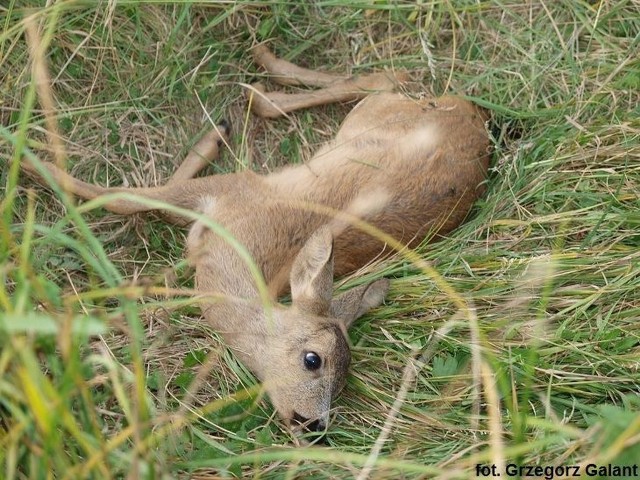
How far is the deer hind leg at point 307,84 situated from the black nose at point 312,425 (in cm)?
229

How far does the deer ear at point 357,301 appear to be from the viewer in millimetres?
4508

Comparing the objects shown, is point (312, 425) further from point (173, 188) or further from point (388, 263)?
point (173, 188)

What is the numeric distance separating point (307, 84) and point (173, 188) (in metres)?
1.33

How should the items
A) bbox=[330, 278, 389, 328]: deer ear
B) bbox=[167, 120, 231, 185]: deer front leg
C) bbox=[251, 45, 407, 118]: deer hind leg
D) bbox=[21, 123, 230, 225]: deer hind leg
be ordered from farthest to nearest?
bbox=[251, 45, 407, 118]: deer hind leg < bbox=[167, 120, 231, 185]: deer front leg < bbox=[21, 123, 230, 225]: deer hind leg < bbox=[330, 278, 389, 328]: deer ear

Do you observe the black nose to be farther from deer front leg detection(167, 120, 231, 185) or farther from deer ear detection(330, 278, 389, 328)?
deer front leg detection(167, 120, 231, 185)

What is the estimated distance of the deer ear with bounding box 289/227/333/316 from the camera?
434 centimetres

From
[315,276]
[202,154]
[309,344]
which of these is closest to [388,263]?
[315,276]

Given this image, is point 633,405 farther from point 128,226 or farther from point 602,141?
point 128,226

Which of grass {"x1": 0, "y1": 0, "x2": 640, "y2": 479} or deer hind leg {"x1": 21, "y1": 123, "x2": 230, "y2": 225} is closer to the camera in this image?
grass {"x1": 0, "y1": 0, "x2": 640, "y2": 479}

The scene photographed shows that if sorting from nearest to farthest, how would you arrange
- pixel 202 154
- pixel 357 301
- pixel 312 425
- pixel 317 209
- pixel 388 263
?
pixel 312 425, pixel 357 301, pixel 317 209, pixel 388 263, pixel 202 154

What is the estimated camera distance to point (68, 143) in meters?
5.17

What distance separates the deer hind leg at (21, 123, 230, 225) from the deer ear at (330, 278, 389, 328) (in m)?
1.13

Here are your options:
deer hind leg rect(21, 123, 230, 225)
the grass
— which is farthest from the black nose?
deer hind leg rect(21, 123, 230, 225)

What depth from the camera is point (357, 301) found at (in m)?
4.56
